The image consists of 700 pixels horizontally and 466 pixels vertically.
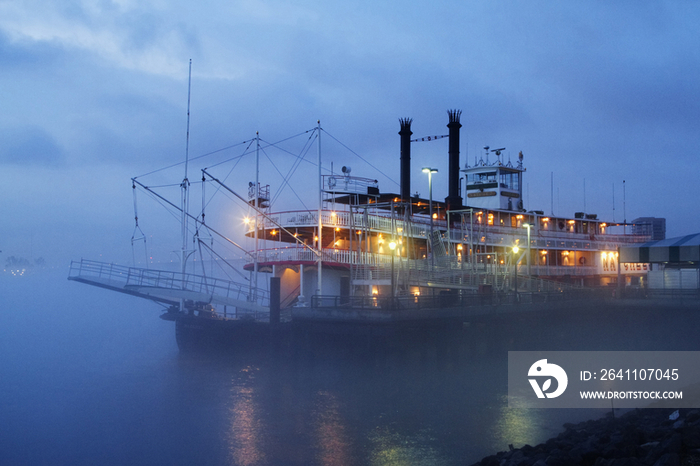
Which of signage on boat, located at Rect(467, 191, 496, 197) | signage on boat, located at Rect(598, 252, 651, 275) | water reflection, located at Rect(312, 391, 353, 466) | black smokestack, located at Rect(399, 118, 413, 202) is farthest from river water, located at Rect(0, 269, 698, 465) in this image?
signage on boat, located at Rect(467, 191, 496, 197)

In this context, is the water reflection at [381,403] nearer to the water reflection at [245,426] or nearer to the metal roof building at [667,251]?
the water reflection at [245,426]

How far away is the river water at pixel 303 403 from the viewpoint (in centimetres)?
1577

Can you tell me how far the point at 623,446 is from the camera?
1120cm

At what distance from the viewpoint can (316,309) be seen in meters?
23.7

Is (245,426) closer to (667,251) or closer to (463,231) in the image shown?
(463,231)

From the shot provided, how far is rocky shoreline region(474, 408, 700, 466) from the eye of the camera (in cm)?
982

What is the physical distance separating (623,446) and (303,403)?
11.5 m

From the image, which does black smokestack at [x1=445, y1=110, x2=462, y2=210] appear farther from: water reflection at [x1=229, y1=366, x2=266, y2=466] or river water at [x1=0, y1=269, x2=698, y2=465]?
water reflection at [x1=229, y1=366, x2=266, y2=466]

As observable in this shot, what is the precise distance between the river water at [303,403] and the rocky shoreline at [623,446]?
2.48 meters

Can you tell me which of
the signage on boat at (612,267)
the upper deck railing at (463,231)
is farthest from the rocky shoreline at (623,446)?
the signage on boat at (612,267)

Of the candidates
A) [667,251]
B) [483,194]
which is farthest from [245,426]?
[483,194]

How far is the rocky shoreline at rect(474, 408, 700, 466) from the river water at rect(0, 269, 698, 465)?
2481 millimetres

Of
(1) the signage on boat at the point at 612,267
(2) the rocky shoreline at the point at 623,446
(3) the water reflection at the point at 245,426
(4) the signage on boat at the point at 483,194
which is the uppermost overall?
(4) the signage on boat at the point at 483,194

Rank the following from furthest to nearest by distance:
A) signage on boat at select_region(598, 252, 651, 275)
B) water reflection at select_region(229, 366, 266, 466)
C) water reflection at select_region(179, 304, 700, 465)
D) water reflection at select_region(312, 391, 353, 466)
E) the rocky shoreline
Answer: signage on boat at select_region(598, 252, 651, 275), water reflection at select_region(179, 304, 700, 465), water reflection at select_region(229, 366, 266, 466), water reflection at select_region(312, 391, 353, 466), the rocky shoreline
